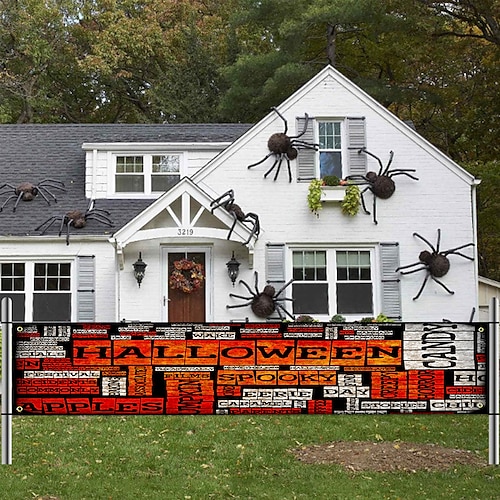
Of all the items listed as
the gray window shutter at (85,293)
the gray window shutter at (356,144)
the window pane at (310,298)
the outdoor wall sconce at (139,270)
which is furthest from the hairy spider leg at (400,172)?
the gray window shutter at (85,293)

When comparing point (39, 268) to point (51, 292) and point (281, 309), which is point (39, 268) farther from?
point (281, 309)

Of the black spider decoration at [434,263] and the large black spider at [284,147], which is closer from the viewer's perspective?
the black spider decoration at [434,263]

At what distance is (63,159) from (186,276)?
5.22 m

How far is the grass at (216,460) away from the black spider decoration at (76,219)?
647 cm

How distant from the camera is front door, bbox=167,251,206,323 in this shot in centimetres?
1698

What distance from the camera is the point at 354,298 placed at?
17141mm

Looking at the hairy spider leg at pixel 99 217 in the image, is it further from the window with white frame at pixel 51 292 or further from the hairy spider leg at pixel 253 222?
the hairy spider leg at pixel 253 222

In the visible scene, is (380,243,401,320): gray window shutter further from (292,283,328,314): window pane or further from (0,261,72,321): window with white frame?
(0,261,72,321): window with white frame

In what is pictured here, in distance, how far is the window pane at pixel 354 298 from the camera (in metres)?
17.1

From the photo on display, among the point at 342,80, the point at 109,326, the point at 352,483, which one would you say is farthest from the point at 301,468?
the point at 342,80

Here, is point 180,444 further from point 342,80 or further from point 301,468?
point 342,80

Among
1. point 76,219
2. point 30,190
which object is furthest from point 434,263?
point 30,190

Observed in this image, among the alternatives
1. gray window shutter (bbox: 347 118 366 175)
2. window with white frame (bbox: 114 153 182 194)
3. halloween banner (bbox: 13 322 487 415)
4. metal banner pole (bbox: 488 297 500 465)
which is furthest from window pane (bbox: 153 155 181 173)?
metal banner pole (bbox: 488 297 500 465)

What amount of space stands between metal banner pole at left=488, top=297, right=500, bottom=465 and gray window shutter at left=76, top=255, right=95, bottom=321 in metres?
11.1
